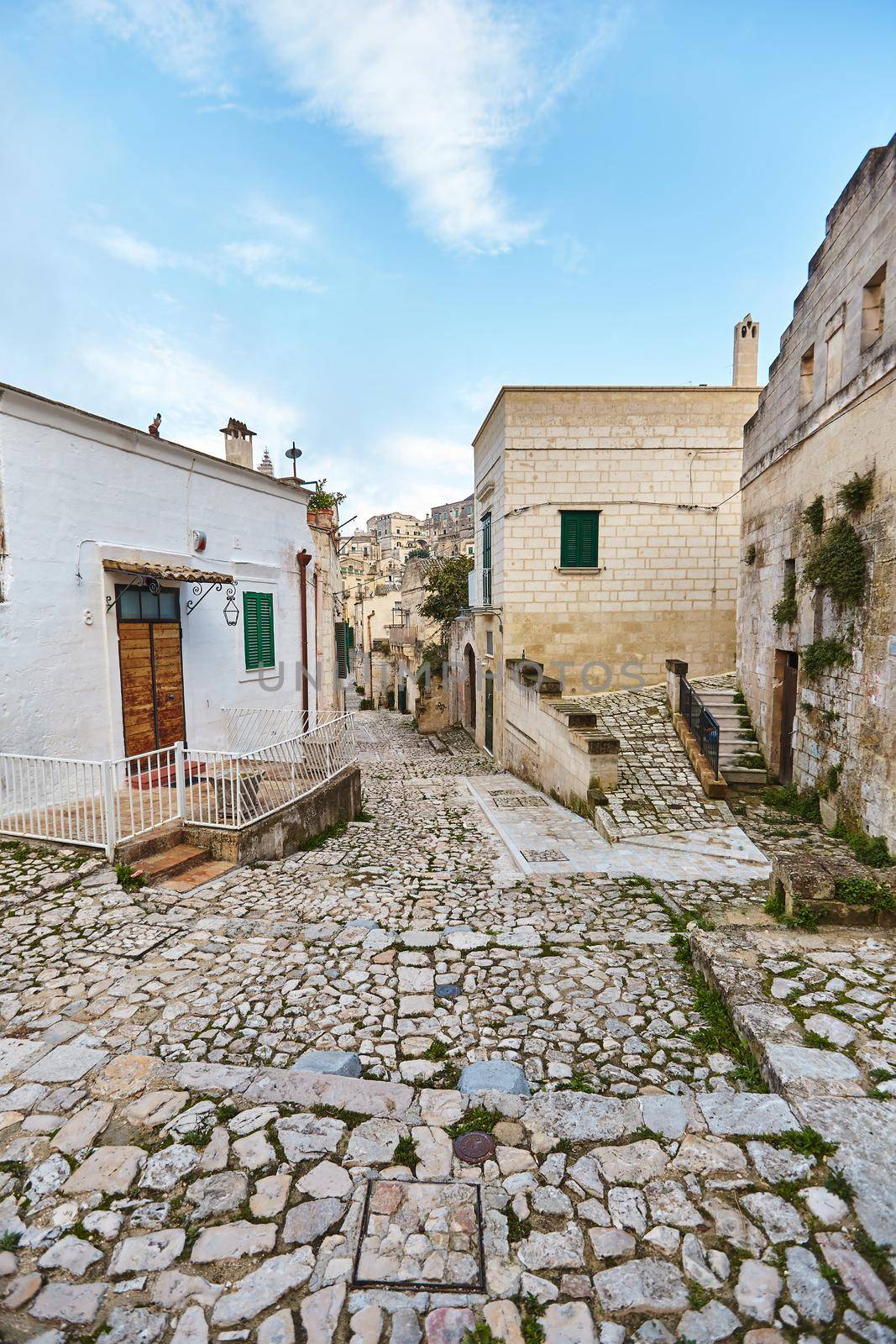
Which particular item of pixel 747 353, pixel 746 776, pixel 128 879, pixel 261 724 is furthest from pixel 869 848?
pixel 747 353

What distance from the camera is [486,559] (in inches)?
664

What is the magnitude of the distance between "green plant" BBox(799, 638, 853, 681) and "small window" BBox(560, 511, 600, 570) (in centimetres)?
672

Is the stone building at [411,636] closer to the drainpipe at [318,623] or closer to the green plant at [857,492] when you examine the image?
the drainpipe at [318,623]

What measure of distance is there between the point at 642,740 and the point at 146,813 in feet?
26.5

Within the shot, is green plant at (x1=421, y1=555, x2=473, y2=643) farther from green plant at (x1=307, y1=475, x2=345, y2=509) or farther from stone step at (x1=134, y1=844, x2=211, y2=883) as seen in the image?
stone step at (x1=134, y1=844, x2=211, y2=883)

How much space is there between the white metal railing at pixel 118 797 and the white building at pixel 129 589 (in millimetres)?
603

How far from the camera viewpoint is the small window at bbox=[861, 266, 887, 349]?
7.21 metres

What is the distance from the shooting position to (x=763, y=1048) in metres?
3.38

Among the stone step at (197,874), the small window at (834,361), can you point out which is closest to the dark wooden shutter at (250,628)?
the stone step at (197,874)

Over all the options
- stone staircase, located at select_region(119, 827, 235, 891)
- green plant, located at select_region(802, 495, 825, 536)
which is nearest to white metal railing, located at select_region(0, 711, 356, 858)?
stone staircase, located at select_region(119, 827, 235, 891)

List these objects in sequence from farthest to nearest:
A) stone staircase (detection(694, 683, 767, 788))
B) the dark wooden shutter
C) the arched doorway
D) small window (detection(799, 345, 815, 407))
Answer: the arched doorway → the dark wooden shutter → stone staircase (detection(694, 683, 767, 788)) → small window (detection(799, 345, 815, 407))

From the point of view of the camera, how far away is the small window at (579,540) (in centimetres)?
1459

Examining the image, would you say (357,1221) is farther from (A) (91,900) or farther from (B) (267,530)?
(B) (267,530)

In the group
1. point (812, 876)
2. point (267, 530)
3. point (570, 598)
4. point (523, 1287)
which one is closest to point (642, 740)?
point (570, 598)
